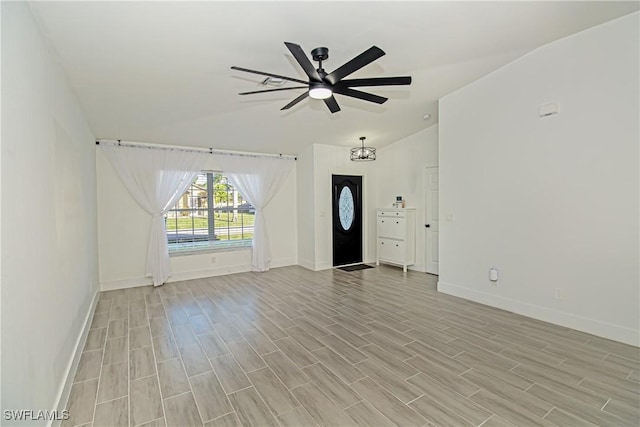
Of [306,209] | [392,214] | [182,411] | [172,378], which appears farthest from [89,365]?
[392,214]

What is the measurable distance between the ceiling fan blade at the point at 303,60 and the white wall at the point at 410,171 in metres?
4.04

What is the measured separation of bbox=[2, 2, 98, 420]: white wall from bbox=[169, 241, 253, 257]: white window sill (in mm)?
2694

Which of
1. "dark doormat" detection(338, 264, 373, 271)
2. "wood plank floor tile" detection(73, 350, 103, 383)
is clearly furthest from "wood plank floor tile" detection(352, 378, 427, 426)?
"dark doormat" detection(338, 264, 373, 271)

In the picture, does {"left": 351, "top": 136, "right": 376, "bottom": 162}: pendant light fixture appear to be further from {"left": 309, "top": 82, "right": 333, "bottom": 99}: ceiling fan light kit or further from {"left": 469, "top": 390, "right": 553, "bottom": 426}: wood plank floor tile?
{"left": 469, "top": 390, "right": 553, "bottom": 426}: wood plank floor tile

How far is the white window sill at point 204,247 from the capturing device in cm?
556

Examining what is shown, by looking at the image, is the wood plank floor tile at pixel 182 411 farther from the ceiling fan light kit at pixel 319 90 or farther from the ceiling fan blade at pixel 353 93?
the ceiling fan blade at pixel 353 93

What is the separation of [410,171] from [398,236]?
4.60ft

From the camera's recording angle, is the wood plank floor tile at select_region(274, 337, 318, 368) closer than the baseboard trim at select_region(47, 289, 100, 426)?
No

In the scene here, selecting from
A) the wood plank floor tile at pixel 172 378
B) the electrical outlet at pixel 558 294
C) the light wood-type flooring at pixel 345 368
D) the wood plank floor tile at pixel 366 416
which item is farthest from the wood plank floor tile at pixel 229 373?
the electrical outlet at pixel 558 294

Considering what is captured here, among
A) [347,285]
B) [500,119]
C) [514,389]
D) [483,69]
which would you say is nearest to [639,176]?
[500,119]

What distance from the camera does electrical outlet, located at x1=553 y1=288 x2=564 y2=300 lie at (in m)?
3.31

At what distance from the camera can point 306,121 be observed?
490cm

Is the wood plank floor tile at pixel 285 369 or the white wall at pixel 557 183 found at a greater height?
the white wall at pixel 557 183

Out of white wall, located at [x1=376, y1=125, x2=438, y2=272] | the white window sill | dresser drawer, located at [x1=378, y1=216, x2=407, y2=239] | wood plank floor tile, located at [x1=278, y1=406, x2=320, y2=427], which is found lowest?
wood plank floor tile, located at [x1=278, y1=406, x2=320, y2=427]
